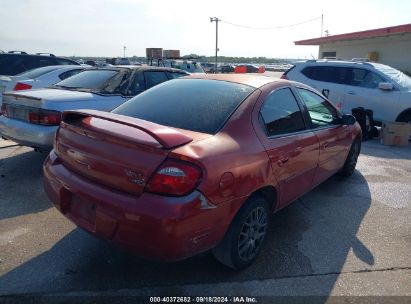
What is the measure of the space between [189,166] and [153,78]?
13.9ft

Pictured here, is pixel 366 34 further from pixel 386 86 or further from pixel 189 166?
pixel 189 166

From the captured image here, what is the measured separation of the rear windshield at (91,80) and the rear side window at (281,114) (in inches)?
126

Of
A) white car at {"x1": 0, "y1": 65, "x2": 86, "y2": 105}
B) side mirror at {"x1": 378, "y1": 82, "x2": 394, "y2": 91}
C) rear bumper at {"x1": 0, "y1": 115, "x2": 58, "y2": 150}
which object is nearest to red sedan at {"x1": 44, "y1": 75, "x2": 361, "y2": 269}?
rear bumper at {"x1": 0, "y1": 115, "x2": 58, "y2": 150}

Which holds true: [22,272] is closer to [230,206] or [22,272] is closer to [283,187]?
[230,206]

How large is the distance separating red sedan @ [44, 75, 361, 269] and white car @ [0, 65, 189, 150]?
1.77 metres

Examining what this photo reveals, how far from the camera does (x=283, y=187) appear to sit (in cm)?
339

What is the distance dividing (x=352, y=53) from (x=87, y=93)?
2116cm

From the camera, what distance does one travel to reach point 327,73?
964 cm

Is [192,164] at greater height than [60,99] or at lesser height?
lesser

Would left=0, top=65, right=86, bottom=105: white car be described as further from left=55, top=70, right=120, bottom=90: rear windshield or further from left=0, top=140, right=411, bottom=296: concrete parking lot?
left=0, top=140, right=411, bottom=296: concrete parking lot

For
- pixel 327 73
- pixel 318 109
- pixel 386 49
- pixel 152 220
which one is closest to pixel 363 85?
pixel 327 73

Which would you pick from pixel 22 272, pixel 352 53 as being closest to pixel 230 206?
pixel 22 272

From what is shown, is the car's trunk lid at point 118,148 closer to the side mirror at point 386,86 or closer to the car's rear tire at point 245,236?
the car's rear tire at point 245,236

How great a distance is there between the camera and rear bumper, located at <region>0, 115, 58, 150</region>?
482 cm
